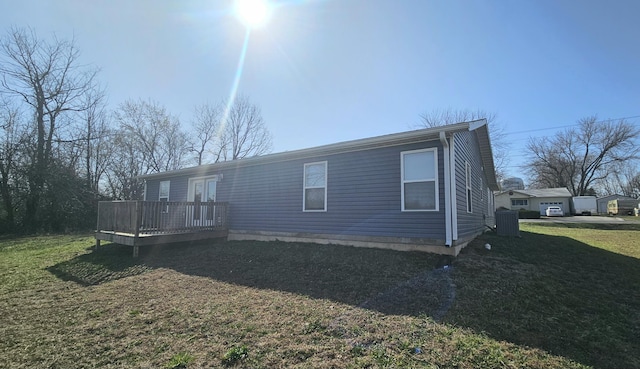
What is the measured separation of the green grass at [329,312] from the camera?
283 centimetres

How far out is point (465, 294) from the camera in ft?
14.1

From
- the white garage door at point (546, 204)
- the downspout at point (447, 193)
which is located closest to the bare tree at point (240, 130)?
the downspout at point (447, 193)

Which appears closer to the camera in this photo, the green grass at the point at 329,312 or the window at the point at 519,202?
the green grass at the point at 329,312

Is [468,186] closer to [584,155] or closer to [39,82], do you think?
[39,82]

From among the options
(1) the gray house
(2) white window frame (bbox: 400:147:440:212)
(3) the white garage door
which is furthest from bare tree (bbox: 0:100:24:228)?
(3) the white garage door

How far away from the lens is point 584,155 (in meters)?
41.2

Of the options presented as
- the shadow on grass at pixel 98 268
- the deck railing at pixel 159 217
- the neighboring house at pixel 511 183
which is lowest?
the shadow on grass at pixel 98 268

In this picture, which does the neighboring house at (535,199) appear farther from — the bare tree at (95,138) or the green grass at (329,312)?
the bare tree at (95,138)

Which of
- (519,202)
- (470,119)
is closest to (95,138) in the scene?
(470,119)

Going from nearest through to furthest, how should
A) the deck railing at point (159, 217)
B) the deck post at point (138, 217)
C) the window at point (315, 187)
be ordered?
the deck post at point (138, 217)
the deck railing at point (159, 217)
the window at point (315, 187)

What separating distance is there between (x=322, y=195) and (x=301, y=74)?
17.0 feet

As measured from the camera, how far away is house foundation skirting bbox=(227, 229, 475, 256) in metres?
6.29

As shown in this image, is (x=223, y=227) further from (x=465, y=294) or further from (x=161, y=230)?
(x=465, y=294)

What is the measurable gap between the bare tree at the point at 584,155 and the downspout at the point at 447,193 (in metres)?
46.8
